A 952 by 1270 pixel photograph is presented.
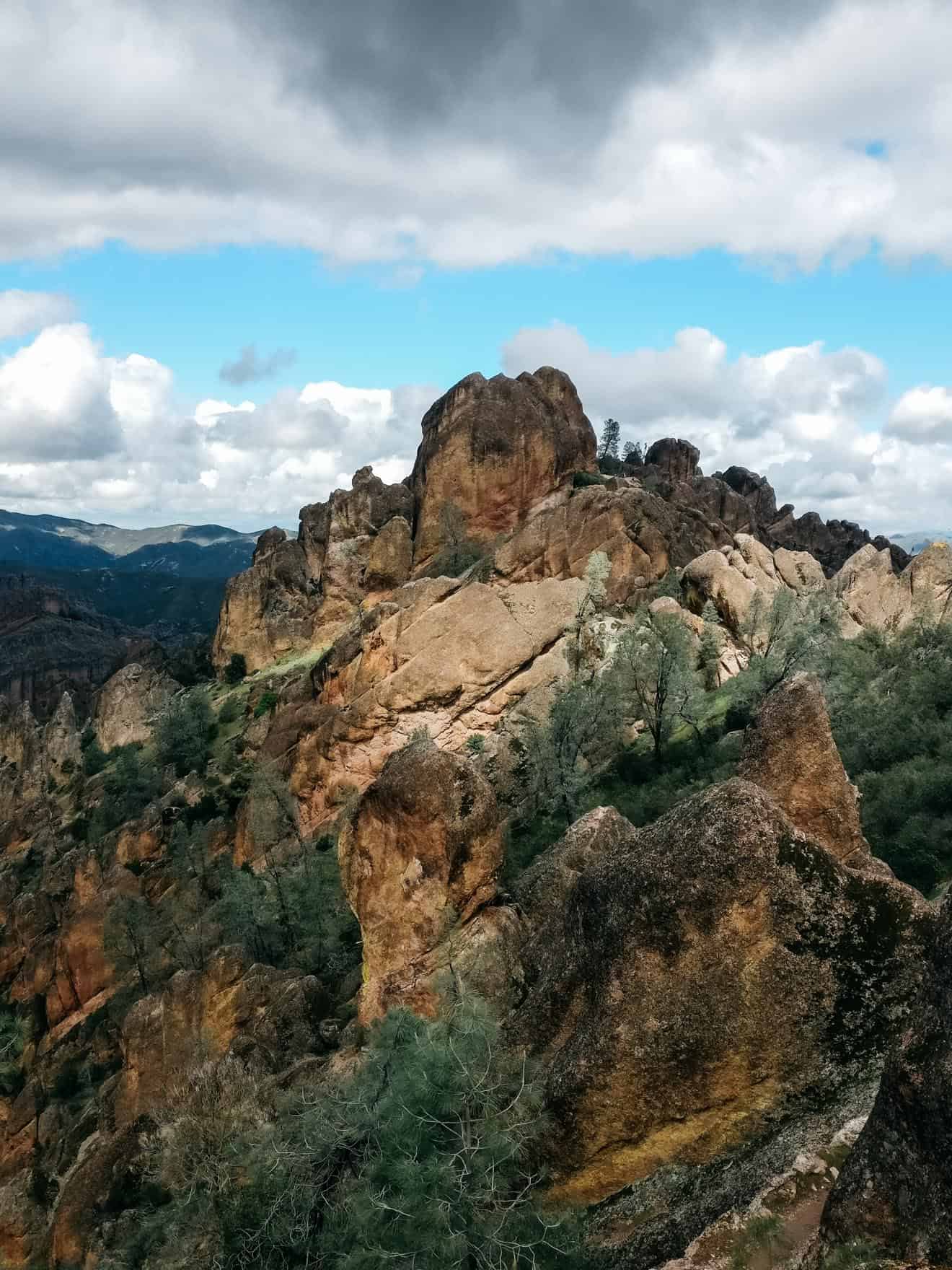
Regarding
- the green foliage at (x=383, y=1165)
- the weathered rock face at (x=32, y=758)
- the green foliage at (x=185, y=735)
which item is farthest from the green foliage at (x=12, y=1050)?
the green foliage at (x=383, y=1165)

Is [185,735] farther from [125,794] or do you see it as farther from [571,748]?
[571,748]

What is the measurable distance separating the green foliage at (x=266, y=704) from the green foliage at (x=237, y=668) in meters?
10.3

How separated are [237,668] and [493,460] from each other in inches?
1437

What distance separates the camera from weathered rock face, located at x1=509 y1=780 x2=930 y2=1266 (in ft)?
43.2

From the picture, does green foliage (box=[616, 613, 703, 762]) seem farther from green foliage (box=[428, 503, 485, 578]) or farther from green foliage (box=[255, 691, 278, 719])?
green foliage (box=[255, 691, 278, 719])

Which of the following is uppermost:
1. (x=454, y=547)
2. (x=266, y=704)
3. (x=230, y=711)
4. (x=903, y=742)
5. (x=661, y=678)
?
(x=454, y=547)

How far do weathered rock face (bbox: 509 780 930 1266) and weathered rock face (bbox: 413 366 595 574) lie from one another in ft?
203

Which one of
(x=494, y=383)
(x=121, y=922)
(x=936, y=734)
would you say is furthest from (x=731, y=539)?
(x=121, y=922)

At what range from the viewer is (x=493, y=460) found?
74625 mm

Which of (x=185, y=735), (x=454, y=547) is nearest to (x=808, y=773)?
(x=454, y=547)

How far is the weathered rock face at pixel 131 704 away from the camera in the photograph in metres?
90.3

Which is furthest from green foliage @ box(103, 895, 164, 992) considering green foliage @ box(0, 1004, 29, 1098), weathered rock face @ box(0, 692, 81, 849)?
weathered rock face @ box(0, 692, 81, 849)

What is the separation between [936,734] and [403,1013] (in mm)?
24300

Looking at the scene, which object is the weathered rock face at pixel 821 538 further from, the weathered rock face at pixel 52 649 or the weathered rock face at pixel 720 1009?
the weathered rock face at pixel 720 1009
